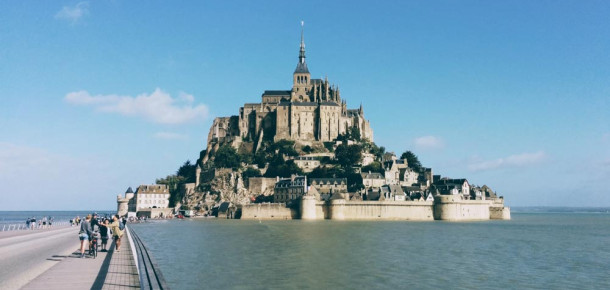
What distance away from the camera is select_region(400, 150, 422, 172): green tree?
100 metres

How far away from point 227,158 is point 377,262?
64.9 m

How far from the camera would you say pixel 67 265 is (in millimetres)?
17438

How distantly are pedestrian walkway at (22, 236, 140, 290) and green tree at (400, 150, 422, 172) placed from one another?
84.5 m

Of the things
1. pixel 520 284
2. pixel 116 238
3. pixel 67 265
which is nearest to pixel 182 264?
pixel 116 238

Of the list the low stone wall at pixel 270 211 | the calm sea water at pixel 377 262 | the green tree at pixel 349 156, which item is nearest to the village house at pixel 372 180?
the green tree at pixel 349 156

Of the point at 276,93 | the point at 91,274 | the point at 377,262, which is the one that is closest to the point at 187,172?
the point at 276,93

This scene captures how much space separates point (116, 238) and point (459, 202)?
209ft

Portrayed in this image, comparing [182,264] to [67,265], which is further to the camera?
[182,264]

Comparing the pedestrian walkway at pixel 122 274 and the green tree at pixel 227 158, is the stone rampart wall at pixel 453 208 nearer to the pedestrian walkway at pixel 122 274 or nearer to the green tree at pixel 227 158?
the green tree at pixel 227 158

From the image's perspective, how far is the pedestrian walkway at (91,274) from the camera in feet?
45.4

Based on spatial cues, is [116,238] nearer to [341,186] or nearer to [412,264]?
[412,264]

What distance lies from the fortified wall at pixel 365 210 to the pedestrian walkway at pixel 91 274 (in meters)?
56.7

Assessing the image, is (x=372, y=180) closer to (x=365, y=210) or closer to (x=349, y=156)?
(x=349, y=156)

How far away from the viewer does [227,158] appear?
93125mm
